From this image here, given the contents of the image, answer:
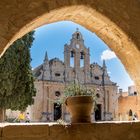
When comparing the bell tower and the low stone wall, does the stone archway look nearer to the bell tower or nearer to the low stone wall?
the low stone wall

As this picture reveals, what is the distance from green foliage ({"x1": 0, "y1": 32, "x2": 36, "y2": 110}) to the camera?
12.6 metres

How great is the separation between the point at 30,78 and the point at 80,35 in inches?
607

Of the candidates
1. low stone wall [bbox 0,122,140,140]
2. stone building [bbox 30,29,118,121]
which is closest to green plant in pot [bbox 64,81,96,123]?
low stone wall [bbox 0,122,140,140]

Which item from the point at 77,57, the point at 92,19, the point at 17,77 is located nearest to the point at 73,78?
the point at 77,57

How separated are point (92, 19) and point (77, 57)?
24780 mm

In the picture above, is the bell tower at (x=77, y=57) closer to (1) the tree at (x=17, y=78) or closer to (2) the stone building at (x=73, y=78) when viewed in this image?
(2) the stone building at (x=73, y=78)

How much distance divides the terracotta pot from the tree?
9.92 metres

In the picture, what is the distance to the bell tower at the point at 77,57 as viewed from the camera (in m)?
27.7

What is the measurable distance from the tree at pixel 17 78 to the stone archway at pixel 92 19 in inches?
381

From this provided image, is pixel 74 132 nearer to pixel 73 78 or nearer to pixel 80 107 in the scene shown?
pixel 80 107

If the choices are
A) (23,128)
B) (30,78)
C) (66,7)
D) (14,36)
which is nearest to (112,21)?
(66,7)

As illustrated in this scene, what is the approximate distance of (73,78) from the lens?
2731cm

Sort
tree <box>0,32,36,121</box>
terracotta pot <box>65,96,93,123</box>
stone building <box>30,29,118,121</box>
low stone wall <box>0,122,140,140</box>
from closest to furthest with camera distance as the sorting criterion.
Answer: low stone wall <box>0,122,140,140</box>
terracotta pot <box>65,96,93,123</box>
tree <box>0,32,36,121</box>
stone building <box>30,29,118,121</box>

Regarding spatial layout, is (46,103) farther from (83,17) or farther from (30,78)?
(83,17)
